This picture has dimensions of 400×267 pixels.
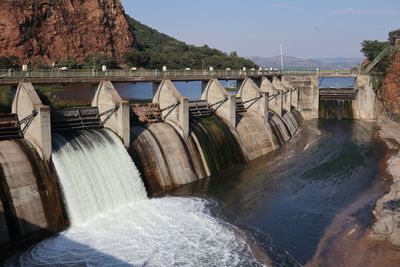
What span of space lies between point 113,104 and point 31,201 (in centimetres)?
1198

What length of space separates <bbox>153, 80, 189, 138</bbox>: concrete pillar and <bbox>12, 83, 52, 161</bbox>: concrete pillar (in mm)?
14068

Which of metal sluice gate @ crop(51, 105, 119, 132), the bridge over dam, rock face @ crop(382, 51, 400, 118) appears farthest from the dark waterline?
rock face @ crop(382, 51, 400, 118)

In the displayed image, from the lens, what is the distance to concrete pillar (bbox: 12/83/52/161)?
28562 millimetres

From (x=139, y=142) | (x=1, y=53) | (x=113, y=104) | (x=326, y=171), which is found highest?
(x=1, y=53)

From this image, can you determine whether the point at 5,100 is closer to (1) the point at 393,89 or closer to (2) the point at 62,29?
(1) the point at 393,89

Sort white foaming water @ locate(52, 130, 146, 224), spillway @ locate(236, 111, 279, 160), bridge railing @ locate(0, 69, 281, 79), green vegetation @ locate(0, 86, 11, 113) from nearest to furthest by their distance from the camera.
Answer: white foaming water @ locate(52, 130, 146, 224)
bridge railing @ locate(0, 69, 281, 79)
green vegetation @ locate(0, 86, 11, 113)
spillway @ locate(236, 111, 279, 160)

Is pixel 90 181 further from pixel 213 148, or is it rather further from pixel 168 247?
pixel 213 148

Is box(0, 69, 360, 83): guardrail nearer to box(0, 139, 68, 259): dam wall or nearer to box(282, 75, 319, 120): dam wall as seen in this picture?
box(0, 139, 68, 259): dam wall

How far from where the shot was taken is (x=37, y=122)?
94.7 feet

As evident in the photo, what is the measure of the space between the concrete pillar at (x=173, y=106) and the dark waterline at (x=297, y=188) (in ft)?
18.0

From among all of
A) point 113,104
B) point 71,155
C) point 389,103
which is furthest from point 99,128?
point 389,103

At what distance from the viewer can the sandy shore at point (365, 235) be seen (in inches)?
996

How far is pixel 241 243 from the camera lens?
2688 centimetres

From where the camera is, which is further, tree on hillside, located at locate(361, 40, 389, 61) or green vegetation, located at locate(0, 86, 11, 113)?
tree on hillside, located at locate(361, 40, 389, 61)
